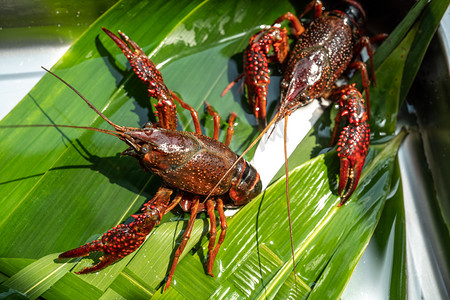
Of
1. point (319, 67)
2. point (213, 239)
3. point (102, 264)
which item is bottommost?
point (102, 264)

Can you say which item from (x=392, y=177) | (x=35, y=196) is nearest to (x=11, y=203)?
(x=35, y=196)

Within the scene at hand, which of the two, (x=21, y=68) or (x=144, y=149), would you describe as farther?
(x=21, y=68)

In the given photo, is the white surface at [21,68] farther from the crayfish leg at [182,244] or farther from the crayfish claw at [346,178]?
the crayfish claw at [346,178]

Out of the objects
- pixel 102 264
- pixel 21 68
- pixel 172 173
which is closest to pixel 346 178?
pixel 172 173

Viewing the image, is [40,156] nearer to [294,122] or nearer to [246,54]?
[246,54]

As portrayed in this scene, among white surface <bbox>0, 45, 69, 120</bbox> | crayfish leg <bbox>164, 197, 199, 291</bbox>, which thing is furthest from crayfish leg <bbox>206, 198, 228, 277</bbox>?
white surface <bbox>0, 45, 69, 120</bbox>

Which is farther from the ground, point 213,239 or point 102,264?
point 213,239

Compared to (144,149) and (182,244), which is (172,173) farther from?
(182,244)

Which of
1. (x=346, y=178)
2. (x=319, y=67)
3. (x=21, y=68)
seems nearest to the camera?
(x=346, y=178)
